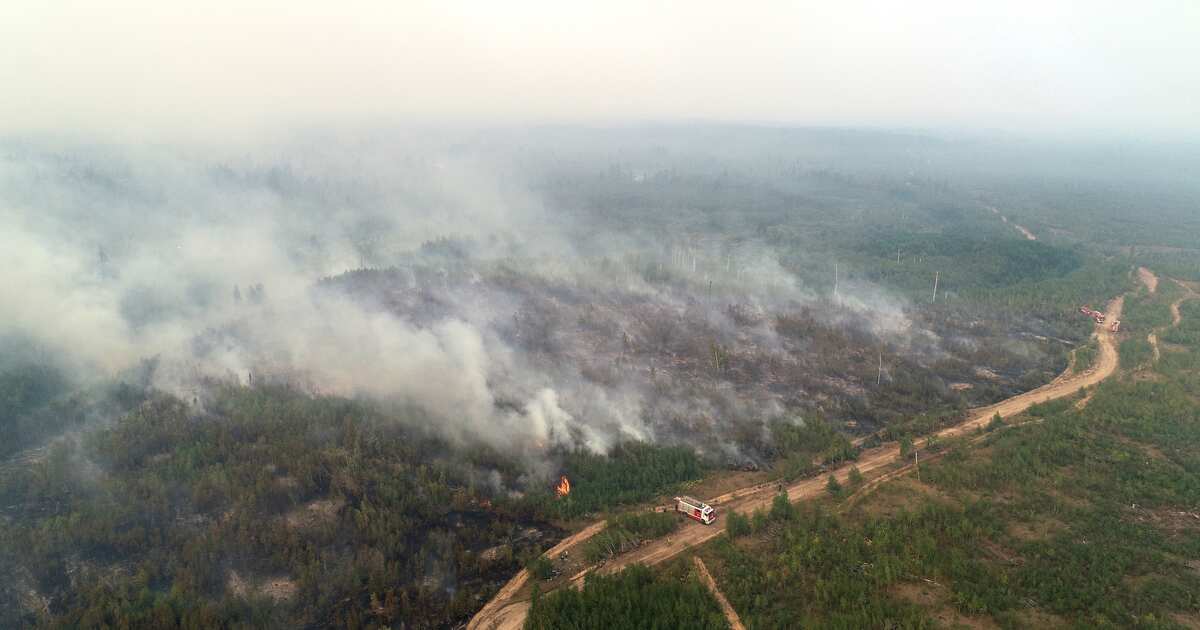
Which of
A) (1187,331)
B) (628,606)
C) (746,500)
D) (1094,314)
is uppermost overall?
(1187,331)

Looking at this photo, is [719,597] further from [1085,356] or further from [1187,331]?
[1187,331]

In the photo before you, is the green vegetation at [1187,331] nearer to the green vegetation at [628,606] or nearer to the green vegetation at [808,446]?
the green vegetation at [808,446]

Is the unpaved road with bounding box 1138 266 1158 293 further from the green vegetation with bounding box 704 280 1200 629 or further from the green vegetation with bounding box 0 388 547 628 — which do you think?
the green vegetation with bounding box 0 388 547 628

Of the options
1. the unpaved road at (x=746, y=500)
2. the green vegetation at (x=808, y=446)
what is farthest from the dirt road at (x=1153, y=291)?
the green vegetation at (x=808, y=446)

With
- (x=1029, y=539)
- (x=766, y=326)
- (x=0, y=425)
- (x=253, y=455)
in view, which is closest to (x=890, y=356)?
(x=766, y=326)

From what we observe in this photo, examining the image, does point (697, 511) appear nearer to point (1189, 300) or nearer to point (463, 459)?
point (463, 459)

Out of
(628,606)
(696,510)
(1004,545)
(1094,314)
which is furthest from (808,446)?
(1094,314)

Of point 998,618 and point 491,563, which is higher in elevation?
point 998,618
